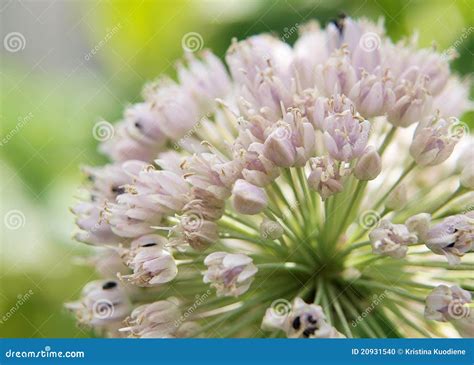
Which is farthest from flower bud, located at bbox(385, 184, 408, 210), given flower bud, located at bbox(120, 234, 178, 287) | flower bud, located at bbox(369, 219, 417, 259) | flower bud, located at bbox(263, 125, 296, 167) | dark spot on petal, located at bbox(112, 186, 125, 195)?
dark spot on petal, located at bbox(112, 186, 125, 195)

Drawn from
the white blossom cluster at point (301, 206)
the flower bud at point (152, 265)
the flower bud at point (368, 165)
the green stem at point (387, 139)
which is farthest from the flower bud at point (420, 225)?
the flower bud at point (152, 265)

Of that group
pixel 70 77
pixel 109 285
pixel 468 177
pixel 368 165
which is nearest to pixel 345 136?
pixel 368 165

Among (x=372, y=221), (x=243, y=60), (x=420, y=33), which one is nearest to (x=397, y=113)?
(x=372, y=221)

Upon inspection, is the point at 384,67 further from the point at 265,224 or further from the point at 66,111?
the point at 66,111

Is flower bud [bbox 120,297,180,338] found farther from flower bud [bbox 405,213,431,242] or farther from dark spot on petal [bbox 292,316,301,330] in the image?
flower bud [bbox 405,213,431,242]

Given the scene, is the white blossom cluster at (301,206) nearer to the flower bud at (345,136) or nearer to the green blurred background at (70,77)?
the flower bud at (345,136)
